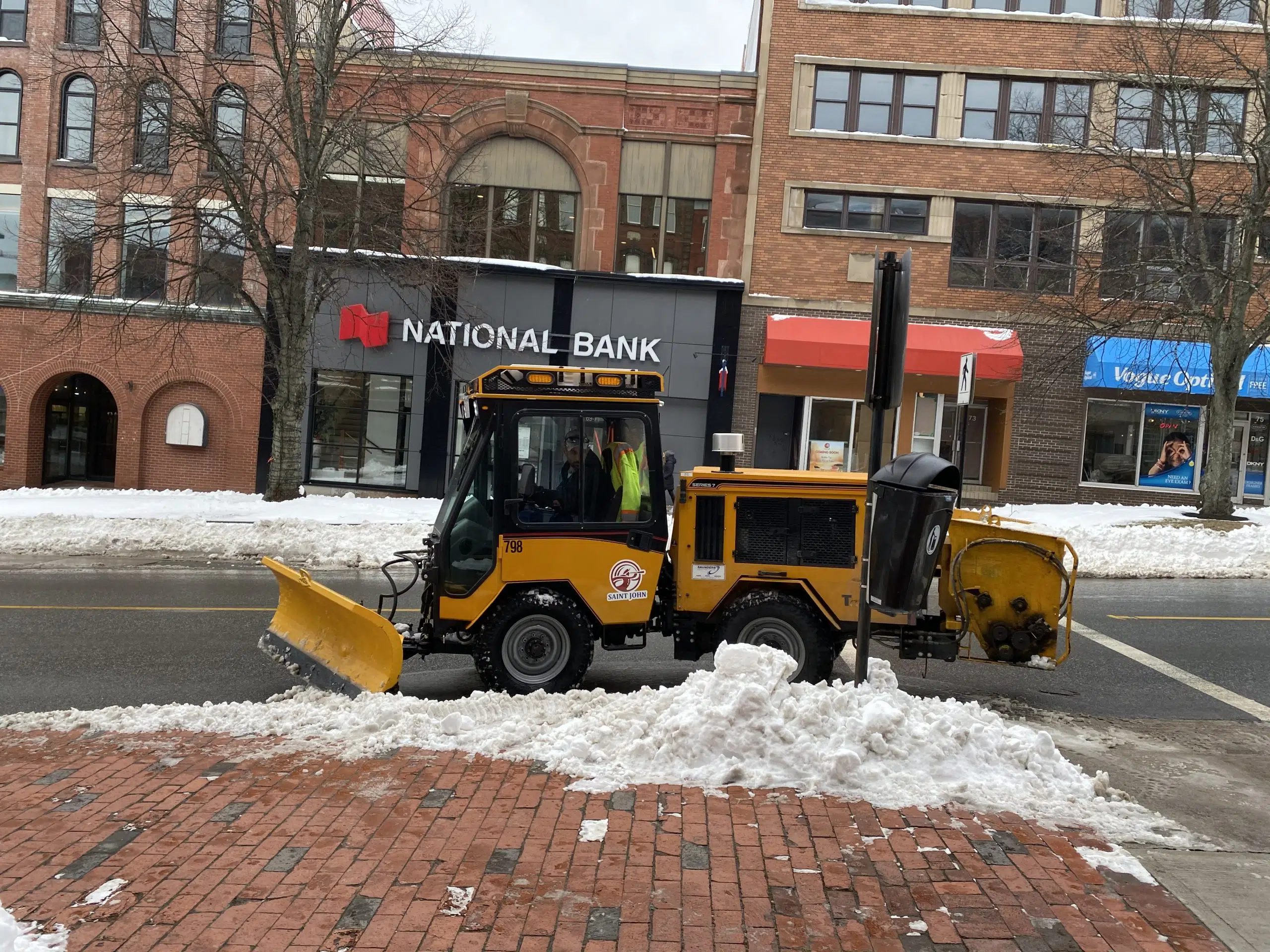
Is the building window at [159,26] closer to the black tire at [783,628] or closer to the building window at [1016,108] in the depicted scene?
the black tire at [783,628]

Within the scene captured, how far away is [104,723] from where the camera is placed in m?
6.27

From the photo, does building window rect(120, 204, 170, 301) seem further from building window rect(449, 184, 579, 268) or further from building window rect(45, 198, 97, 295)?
building window rect(449, 184, 579, 268)

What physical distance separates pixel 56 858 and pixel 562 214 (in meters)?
22.2

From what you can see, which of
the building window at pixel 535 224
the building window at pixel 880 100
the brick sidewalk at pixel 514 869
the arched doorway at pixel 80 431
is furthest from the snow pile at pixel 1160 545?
the arched doorway at pixel 80 431

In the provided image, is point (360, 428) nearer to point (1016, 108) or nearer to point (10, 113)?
point (10, 113)

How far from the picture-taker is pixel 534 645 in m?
7.45

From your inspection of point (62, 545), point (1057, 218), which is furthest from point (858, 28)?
point (62, 545)

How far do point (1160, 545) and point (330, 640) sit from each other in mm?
13790

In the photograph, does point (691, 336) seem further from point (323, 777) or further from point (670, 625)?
point (323, 777)

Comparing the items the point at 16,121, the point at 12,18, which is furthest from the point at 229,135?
the point at 12,18

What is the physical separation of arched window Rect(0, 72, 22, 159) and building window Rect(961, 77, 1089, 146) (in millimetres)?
23506

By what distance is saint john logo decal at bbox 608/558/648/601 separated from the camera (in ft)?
24.9

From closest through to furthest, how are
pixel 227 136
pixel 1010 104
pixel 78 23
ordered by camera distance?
pixel 227 136 < pixel 1010 104 < pixel 78 23

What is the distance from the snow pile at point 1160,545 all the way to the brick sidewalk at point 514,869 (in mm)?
11505
